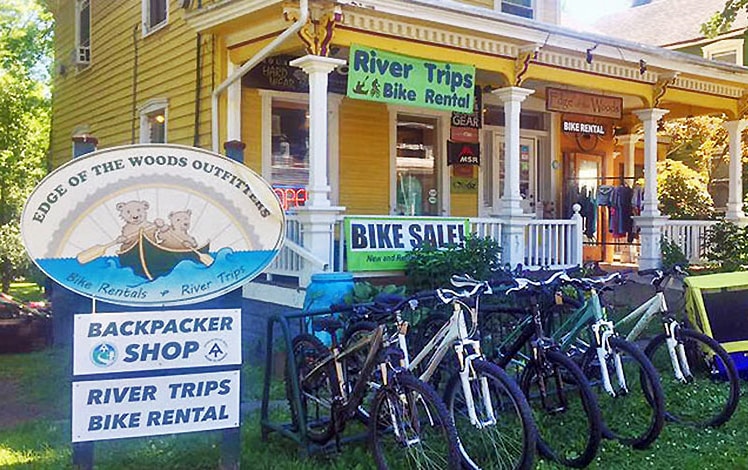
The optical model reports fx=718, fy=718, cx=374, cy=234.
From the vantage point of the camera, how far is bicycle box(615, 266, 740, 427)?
16.9ft

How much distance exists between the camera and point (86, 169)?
3885 mm

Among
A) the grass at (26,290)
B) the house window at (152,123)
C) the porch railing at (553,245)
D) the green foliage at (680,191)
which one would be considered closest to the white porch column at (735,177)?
the green foliage at (680,191)

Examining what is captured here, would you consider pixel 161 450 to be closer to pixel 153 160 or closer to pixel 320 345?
pixel 320 345

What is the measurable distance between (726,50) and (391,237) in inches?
605

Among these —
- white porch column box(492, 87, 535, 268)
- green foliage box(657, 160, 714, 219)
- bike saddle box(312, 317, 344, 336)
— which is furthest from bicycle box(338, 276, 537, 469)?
green foliage box(657, 160, 714, 219)

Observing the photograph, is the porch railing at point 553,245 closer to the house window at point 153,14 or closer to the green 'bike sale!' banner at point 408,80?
the green 'bike sale!' banner at point 408,80

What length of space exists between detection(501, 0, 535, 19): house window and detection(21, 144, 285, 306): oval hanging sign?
8.99 m

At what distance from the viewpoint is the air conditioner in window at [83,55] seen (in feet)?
46.3

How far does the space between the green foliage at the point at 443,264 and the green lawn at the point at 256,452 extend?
303 centimetres

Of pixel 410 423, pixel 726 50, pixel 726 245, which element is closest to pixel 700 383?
pixel 410 423

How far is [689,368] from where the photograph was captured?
18.2 feet

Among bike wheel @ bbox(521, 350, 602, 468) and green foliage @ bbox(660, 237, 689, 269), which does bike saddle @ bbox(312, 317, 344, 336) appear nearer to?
bike wheel @ bbox(521, 350, 602, 468)

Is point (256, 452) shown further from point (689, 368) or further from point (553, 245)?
point (553, 245)

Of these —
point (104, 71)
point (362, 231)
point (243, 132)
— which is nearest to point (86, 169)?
point (362, 231)
